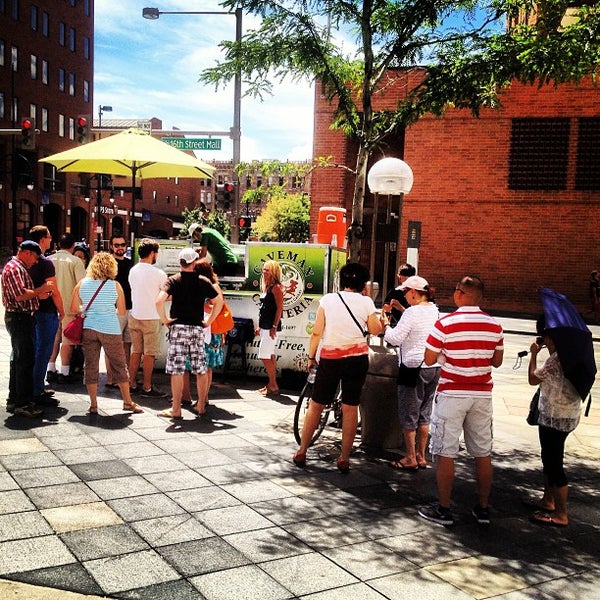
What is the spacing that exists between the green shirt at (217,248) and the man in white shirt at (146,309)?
1845mm

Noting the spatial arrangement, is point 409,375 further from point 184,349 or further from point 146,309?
point 146,309

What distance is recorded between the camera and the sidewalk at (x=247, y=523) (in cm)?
348

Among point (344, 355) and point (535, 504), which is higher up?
point (344, 355)

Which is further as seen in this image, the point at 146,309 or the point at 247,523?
the point at 146,309

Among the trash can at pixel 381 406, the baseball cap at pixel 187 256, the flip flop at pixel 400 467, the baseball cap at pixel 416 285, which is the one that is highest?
the baseball cap at pixel 187 256

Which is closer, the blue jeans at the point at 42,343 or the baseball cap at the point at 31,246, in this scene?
the baseball cap at the point at 31,246

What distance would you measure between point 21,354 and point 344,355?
10.6 feet

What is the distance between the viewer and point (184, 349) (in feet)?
22.5

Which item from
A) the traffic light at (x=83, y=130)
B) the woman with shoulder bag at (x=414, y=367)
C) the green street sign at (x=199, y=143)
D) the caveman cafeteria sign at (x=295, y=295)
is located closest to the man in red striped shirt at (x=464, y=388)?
the woman with shoulder bag at (x=414, y=367)

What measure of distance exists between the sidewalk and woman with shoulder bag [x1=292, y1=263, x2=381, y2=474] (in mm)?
445

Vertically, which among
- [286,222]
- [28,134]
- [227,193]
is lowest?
[227,193]

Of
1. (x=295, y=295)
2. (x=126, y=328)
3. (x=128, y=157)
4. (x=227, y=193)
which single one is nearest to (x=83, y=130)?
(x=227, y=193)

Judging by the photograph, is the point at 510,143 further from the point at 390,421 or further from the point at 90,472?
the point at 90,472

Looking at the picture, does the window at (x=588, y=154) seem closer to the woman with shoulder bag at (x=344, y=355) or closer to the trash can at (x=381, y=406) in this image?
the trash can at (x=381, y=406)
